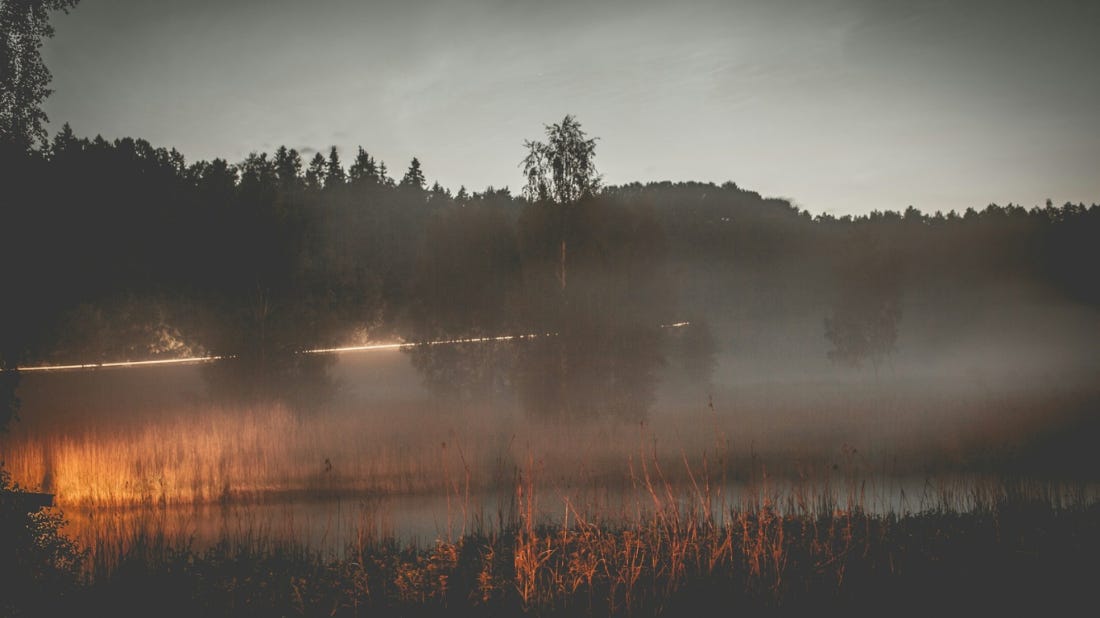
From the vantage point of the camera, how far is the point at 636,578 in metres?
6.71

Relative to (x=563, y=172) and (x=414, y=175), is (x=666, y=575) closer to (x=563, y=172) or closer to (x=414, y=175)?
(x=563, y=172)

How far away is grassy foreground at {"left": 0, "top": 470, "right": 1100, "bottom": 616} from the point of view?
665cm

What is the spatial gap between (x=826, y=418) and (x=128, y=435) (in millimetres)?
28947

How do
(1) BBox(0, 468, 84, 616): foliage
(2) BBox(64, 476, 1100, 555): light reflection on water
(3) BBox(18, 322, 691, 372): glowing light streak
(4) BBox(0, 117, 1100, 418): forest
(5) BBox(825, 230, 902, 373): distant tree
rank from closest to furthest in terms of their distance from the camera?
(1) BBox(0, 468, 84, 616): foliage < (2) BBox(64, 476, 1100, 555): light reflection on water < (4) BBox(0, 117, 1100, 418): forest < (3) BBox(18, 322, 691, 372): glowing light streak < (5) BBox(825, 230, 902, 373): distant tree

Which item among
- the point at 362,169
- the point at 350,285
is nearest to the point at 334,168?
the point at 362,169

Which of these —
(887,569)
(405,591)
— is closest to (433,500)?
(405,591)

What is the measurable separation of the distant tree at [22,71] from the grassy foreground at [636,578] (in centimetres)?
852

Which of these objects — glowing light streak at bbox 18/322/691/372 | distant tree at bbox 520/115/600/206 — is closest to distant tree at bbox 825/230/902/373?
glowing light streak at bbox 18/322/691/372

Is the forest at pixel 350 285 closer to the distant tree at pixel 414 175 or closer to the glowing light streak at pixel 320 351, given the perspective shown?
the glowing light streak at pixel 320 351

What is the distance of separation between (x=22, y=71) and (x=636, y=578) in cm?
1584

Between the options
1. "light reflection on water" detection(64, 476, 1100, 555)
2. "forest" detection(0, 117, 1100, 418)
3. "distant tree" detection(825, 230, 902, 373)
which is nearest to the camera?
"light reflection on water" detection(64, 476, 1100, 555)

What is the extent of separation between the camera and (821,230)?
528 ft

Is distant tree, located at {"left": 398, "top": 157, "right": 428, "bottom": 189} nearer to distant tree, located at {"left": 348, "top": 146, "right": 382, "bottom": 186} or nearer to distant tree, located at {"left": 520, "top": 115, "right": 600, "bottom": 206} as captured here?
distant tree, located at {"left": 348, "top": 146, "right": 382, "bottom": 186}

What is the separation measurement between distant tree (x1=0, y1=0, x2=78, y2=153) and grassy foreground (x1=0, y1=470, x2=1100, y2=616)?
852 centimetres
